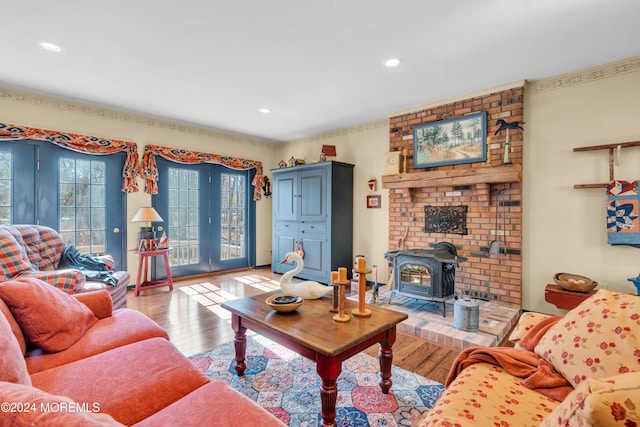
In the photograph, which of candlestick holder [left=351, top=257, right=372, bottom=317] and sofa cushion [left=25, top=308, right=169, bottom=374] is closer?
sofa cushion [left=25, top=308, right=169, bottom=374]

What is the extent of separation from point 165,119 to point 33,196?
6.19 feet

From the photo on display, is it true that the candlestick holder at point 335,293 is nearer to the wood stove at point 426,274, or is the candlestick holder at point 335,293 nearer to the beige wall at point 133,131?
the wood stove at point 426,274

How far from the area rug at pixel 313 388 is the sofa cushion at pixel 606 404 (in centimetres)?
125

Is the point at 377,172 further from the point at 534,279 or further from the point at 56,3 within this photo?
the point at 56,3

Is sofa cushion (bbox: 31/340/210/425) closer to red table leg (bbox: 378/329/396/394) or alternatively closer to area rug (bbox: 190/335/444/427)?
area rug (bbox: 190/335/444/427)

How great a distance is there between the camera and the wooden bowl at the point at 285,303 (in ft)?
6.13

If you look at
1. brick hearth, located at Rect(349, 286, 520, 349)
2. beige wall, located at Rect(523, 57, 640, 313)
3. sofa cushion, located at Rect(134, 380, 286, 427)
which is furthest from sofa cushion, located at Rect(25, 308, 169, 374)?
beige wall, located at Rect(523, 57, 640, 313)

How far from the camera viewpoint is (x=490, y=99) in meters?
3.41

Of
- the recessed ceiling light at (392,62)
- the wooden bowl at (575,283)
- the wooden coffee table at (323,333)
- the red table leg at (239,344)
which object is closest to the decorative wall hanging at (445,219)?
the wooden bowl at (575,283)

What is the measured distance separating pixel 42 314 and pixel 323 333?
4.67 feet

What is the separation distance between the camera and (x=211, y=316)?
3260 millimetres

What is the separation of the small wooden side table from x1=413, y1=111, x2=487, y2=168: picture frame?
367 cm

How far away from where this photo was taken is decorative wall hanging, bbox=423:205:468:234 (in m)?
3.64

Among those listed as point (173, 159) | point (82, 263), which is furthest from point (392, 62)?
point (82, 263)
